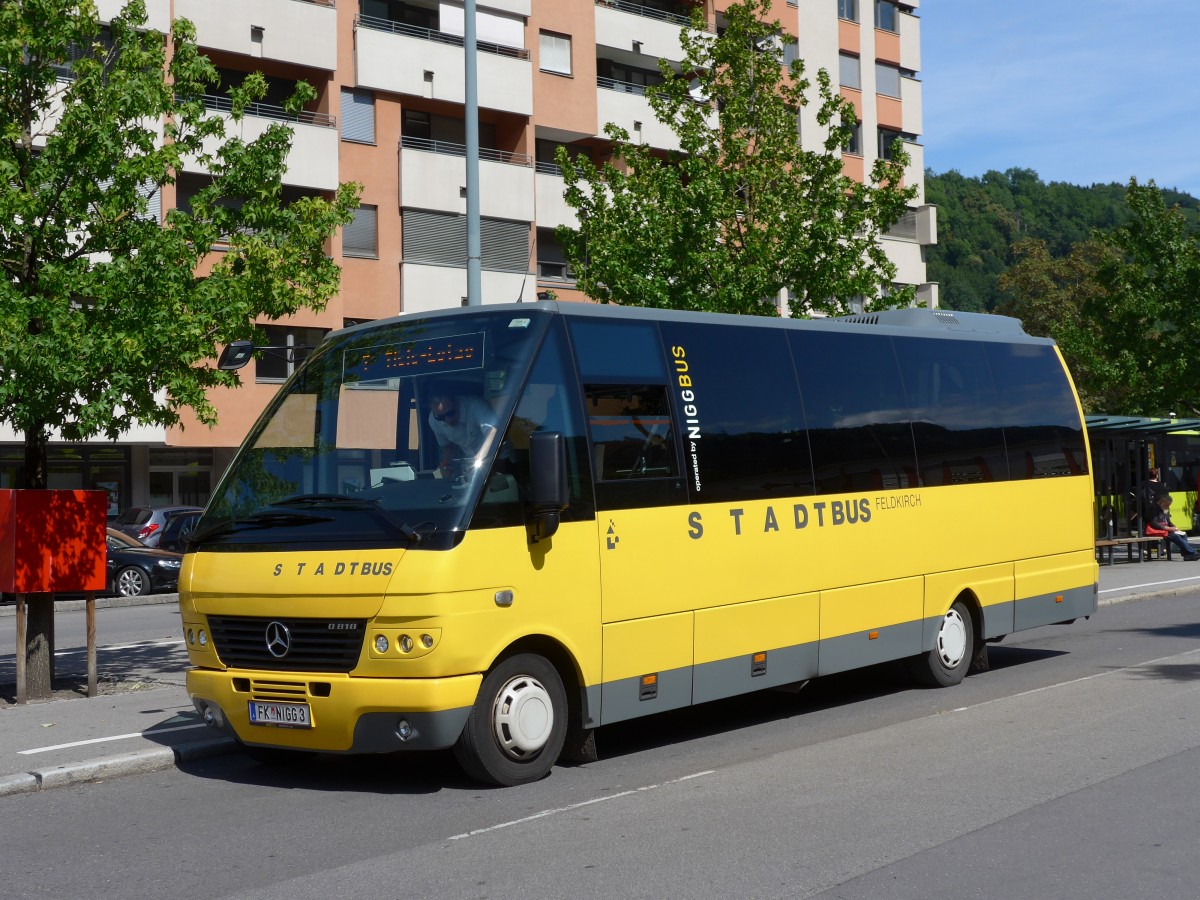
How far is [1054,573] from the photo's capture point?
13625 mm

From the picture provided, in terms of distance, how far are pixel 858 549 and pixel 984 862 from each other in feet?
15.9

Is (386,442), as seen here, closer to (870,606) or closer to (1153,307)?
(870,606)

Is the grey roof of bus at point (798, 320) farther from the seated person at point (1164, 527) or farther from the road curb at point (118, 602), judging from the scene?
the seated person at point (1164, 527)

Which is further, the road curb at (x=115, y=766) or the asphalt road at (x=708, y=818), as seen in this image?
the road curb at (x=115, y=766)

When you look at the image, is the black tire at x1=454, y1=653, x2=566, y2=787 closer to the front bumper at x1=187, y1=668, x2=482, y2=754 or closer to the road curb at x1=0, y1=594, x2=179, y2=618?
the front bumper at x1=187, y1=668, x2=482, y2=754

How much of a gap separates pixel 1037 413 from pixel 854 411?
3.28m

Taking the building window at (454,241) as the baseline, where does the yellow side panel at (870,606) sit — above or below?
below

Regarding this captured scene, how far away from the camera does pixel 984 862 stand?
6379 mm

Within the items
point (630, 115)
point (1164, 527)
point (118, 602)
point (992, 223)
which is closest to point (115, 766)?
point (118, 602)

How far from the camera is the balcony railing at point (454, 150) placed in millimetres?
37875

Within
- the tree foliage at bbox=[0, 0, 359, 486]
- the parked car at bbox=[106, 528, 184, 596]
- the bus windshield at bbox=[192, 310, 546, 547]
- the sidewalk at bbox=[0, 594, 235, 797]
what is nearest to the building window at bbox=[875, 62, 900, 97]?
the parked car at bbox=[106, 528, 184, 596]

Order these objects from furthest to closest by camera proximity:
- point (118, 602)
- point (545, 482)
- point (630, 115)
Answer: point (630, 115) → point (118, 602) → point (545, 482)

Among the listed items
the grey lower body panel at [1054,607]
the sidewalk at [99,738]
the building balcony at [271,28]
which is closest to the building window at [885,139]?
the building balcony at [271,28]

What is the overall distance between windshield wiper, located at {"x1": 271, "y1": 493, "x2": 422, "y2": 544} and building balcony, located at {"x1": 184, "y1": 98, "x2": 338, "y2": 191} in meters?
27.3
